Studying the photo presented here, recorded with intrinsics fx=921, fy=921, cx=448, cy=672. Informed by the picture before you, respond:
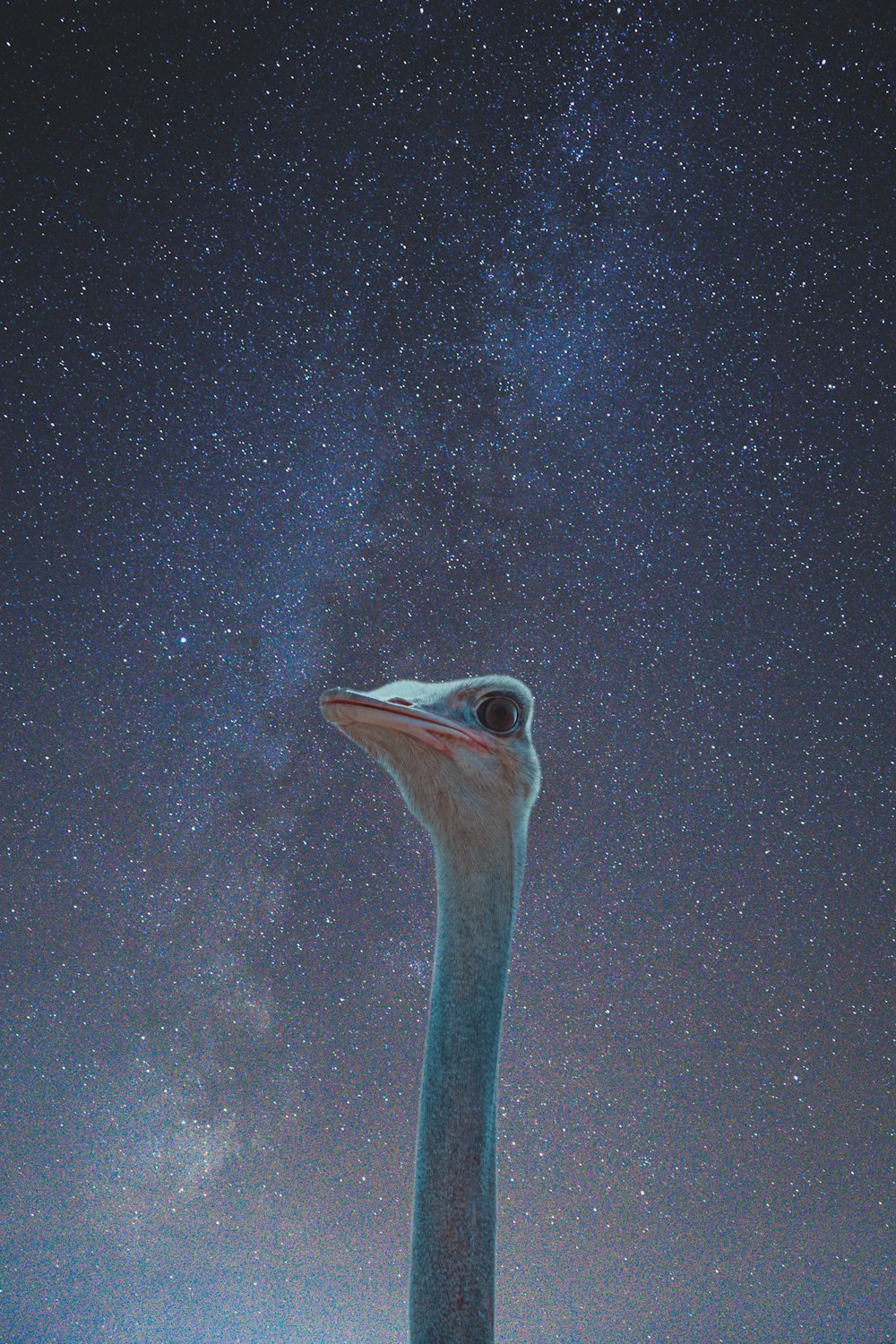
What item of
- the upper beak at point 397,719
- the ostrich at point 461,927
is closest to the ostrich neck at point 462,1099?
the ostrich at point 461,927

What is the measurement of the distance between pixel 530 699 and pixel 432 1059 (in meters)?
1.04

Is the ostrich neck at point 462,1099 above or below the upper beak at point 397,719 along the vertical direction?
below

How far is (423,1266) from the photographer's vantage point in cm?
185

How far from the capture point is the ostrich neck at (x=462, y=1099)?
6.00 ft

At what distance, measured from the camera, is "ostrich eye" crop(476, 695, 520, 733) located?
2.55 metres

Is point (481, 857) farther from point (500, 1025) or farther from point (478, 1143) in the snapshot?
point (478, 1143)

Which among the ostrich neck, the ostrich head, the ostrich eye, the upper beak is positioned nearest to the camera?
the ostrich neck

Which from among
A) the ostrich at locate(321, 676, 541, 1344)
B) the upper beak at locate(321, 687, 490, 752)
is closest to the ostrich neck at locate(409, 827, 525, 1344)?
the ostrich at locate(321, 676, 541, 1344)

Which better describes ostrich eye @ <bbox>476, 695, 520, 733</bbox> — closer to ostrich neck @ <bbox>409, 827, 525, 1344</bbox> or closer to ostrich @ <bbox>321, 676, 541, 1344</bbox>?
ostrich @ <bbox>321, 676, 541, 1344</bbox>

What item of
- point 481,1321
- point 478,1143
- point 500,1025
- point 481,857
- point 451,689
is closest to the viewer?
point 481,1321

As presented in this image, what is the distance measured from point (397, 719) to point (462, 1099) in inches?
34.7

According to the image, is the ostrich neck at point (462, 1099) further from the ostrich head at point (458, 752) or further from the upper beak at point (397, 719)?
the upper beak at point (397, 719)

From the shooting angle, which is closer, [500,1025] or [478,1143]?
[478,1143]

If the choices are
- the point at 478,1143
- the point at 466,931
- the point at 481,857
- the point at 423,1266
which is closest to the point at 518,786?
the point at 481,857
